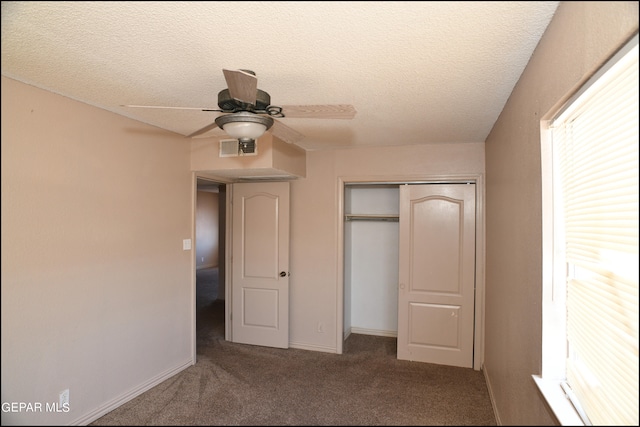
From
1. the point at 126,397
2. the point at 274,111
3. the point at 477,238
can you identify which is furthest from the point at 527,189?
the point at 126,397

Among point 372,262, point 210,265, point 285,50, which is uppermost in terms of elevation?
point 285,50

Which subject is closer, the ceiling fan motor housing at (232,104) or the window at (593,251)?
the window at (593,251)

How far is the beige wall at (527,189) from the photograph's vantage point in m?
1.10

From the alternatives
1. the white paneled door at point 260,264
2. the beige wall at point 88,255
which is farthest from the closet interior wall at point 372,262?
the beige wall at point 88,255

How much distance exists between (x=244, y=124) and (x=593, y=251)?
1583mm

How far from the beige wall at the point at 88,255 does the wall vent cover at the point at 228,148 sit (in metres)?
0.39

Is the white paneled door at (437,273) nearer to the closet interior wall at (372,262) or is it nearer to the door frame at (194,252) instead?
the closet interior wall at (372,262)

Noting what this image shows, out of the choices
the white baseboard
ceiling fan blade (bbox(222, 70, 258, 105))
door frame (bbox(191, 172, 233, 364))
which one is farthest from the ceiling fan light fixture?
door frame (bbox(191, 172, 233, 364))

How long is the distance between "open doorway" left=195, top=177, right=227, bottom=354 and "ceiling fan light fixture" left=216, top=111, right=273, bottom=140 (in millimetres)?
2220

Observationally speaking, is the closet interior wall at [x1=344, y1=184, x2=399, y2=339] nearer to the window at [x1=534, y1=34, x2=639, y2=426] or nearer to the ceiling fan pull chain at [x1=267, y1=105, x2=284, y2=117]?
the ceiling fan pull chain at [x1=267, y1=105, x2=284, y2=117]

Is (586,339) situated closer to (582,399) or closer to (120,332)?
(582,399)

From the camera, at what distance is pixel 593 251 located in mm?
1273

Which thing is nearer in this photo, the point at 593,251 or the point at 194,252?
the point at 593,251

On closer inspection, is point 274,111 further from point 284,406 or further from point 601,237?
point 601,237
